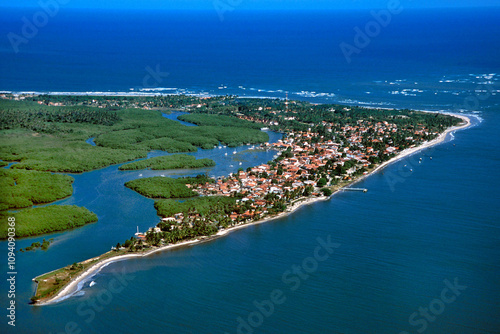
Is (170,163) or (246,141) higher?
(246,141)

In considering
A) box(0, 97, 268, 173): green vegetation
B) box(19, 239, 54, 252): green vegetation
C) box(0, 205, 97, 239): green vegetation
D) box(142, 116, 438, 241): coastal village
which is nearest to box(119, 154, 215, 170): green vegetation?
box(0, 97, 268, 173): green vegetation

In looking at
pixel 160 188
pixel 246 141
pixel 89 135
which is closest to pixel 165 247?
pixel 160 188

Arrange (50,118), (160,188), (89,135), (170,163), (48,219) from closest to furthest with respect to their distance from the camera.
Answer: (48,219)
(160,188)
(170,163)
(89,135)
(50,118)

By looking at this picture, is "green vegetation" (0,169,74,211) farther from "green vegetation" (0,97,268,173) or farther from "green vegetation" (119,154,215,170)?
"green vegetation" (119,154,215,170)

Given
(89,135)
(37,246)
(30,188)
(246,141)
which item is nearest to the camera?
(37,246)

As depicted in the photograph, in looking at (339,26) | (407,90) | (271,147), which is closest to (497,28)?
(339,26)

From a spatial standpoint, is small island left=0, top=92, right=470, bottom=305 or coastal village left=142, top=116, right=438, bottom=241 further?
coastal village left=142, top=116, right=438, bottom=241

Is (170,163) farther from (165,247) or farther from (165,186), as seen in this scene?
(165,247)
